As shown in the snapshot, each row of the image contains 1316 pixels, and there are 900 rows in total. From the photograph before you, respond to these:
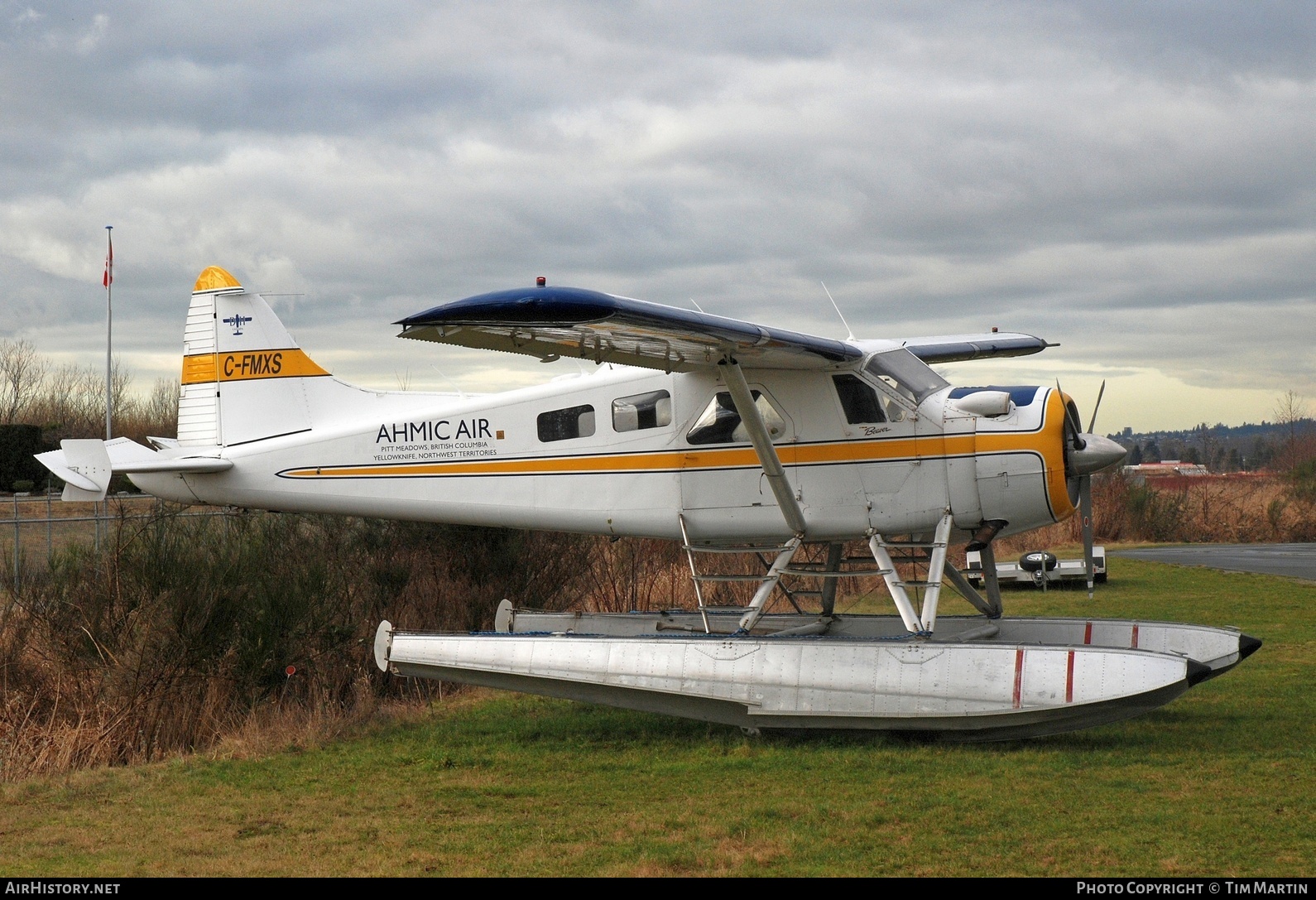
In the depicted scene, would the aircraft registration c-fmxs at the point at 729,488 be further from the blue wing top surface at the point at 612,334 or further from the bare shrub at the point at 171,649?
the bare shrub at the point at 171,649

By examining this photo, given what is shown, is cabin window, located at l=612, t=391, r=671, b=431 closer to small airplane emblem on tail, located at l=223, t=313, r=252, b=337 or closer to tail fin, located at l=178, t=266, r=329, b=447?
tail fin, located at l=178, t=266, r=329, b=447

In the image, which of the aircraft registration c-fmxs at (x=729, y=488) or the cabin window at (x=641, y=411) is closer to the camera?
the aircraft registration c-fmxs at (x=729, y=488)

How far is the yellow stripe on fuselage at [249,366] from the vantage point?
12.4m

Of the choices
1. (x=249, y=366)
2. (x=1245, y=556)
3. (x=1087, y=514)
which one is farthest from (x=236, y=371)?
(x=1245, y=556)

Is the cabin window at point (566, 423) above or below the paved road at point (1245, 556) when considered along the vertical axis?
above

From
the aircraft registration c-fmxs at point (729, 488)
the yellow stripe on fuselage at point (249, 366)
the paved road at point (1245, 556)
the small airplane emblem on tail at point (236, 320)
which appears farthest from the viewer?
the paved road at point (1245, 556)

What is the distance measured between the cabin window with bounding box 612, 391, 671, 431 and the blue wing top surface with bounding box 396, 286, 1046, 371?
2.07 feet

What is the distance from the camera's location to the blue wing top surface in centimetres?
714

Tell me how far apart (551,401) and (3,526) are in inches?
855

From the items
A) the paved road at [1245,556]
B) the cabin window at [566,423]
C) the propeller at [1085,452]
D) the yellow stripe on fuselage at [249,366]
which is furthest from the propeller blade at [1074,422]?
the paved road at [1245,556]

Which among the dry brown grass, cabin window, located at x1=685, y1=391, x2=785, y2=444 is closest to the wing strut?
cabin window, located at x1=685, y1=391, x2=785, y2=444

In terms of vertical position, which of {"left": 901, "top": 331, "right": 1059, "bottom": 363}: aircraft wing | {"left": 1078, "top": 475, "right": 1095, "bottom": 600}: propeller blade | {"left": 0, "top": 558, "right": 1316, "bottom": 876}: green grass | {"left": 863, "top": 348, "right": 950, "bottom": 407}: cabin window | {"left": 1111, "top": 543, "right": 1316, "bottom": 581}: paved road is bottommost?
{"left": 0, "top": 558, "right": 1316, "bottom": 876}: green grass
